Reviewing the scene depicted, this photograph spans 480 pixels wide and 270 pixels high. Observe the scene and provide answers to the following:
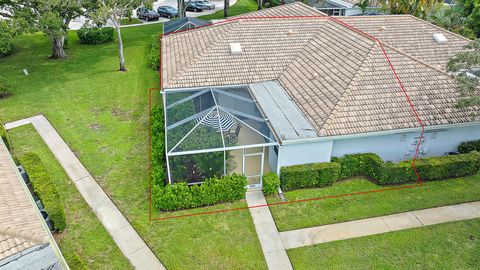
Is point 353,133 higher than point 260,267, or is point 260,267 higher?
point 353,133

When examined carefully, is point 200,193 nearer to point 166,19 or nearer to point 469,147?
point 469,147

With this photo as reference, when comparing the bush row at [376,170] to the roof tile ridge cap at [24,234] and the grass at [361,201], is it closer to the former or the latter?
the grass at [361,201]

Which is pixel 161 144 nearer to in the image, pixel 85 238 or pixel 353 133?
pixel 85 238

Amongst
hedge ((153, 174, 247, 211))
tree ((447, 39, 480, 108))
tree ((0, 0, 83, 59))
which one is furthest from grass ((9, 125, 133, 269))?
tree ((447, 39, 480, 108))

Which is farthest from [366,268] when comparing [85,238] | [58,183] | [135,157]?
[58,183]

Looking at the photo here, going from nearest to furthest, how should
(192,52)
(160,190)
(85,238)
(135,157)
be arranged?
(85,238) → (160,190) → (135,157) → (192,52)

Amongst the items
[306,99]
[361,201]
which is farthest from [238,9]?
[361,201]

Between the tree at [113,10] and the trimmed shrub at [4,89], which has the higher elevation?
the tree at [113,10]

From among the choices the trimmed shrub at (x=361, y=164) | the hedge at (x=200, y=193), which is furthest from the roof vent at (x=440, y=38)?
the hedge at (x=200, y=193)
